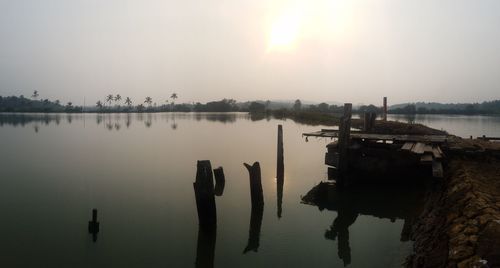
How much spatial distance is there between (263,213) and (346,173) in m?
3.64

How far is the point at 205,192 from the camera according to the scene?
9.77 metres

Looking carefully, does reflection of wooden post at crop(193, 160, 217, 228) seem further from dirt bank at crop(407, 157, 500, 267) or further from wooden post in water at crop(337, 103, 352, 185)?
wooden post in water at crop(337, 103, 352, 185)

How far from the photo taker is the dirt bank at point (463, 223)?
5.25 m

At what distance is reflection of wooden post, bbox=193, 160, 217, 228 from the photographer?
9625mm

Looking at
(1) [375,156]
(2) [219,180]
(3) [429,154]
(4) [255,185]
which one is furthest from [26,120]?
(3) [429,154]

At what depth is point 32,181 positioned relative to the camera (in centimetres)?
1752

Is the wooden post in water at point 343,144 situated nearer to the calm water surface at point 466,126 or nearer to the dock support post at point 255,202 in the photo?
the dock support post at point 255,202

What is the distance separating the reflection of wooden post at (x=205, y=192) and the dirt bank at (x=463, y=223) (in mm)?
5148

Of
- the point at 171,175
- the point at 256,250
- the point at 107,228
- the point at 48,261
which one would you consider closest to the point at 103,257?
the point at 48,261

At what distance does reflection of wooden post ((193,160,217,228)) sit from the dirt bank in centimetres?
515

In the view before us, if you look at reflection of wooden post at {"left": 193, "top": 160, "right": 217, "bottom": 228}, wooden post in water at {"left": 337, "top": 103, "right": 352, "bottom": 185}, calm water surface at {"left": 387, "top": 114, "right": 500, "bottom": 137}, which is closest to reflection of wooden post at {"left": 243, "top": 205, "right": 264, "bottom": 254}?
reflection of wooden post at {"left": 193, "top": 160, "right": 217, "bottom": 228}

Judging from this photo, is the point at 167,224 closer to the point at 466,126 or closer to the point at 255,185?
the point at 255,185

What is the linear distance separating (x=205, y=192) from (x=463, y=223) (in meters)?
6.06

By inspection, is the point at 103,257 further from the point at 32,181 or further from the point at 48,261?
the point at 32,181
